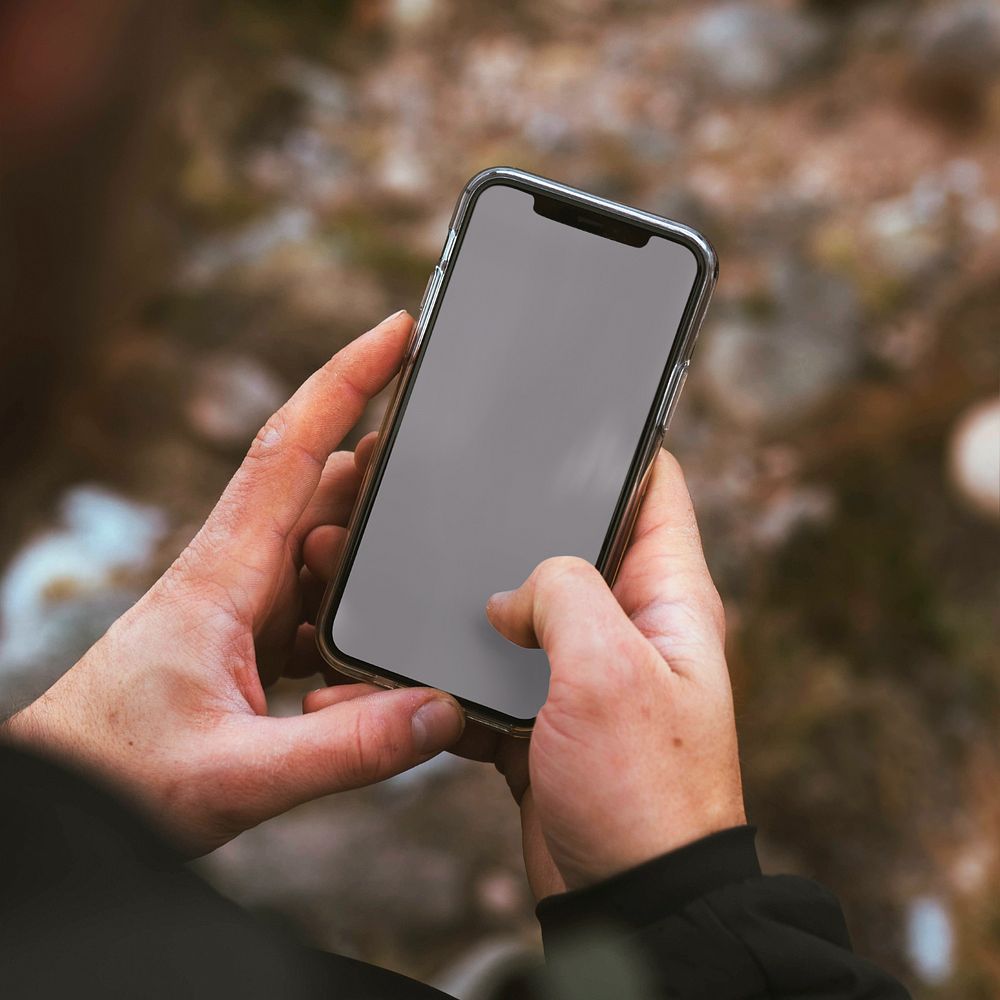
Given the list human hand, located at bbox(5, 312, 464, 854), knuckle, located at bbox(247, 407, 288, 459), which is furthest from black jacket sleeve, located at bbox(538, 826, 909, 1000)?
knuckle, located at bbox(247, 407, 288, 459)

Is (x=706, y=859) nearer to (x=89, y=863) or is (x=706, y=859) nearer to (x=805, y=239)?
(x=89, y=863)

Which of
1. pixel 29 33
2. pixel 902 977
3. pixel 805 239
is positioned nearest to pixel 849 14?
pixel 805 239

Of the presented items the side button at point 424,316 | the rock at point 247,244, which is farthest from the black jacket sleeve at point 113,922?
the rock at point 247,244

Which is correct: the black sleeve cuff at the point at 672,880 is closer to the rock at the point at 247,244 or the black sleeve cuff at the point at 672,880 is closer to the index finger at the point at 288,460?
the index finger at the point at 288,460

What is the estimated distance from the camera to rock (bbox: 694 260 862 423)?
803 mm

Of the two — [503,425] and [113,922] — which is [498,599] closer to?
[503,425]

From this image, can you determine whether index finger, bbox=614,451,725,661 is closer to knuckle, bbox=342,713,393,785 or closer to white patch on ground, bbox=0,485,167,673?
knuckle, bbox=342,713,393,785

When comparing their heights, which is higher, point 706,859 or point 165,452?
point 165,452

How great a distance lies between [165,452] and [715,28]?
2.15ft

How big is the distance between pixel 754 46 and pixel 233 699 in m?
0.80

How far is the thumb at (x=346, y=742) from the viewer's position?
392 millimetres

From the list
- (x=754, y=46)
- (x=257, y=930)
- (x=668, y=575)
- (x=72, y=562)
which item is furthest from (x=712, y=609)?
(x=754, y=46)

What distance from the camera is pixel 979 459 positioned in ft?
2.49

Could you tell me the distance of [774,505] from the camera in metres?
0.77
